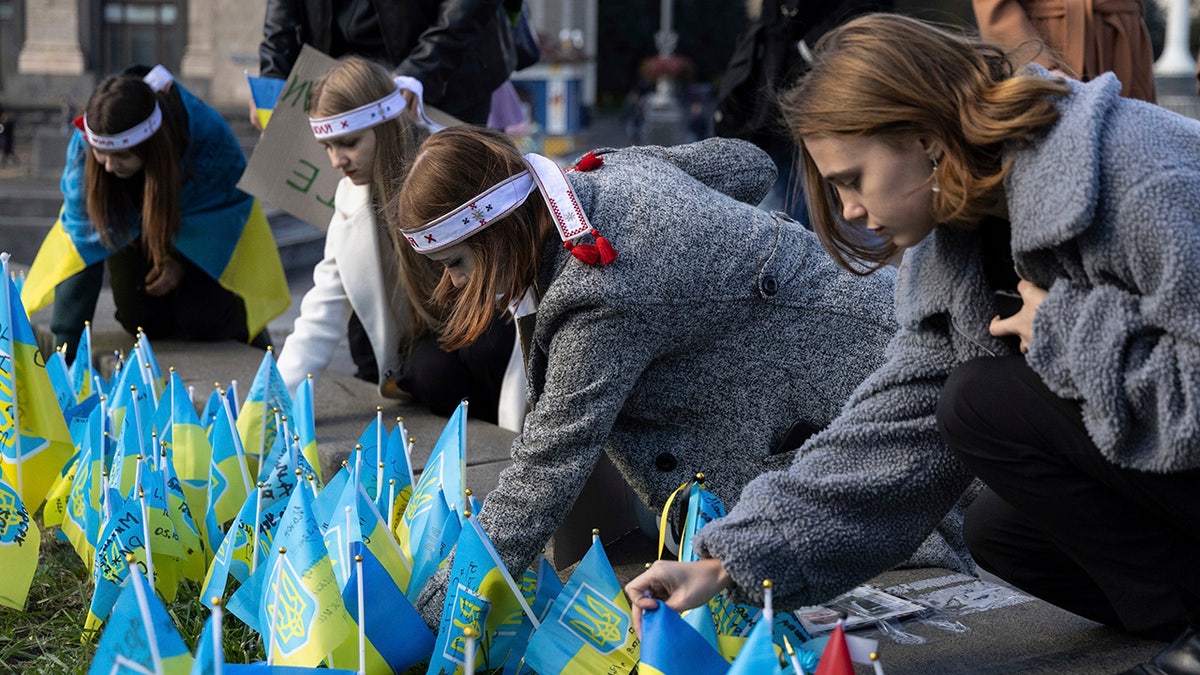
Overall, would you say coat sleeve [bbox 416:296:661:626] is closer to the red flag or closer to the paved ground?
the paved ground

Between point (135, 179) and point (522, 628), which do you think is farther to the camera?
point (135, 179)

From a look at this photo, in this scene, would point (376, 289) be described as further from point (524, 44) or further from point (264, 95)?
point (524, 44)

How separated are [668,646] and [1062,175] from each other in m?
0.74

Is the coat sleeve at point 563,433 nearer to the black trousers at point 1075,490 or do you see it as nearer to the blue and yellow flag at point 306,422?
the black trousers at point 1075,490

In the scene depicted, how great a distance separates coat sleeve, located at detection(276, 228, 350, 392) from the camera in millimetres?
3729

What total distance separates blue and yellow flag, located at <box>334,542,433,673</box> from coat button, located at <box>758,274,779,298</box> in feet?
2.68

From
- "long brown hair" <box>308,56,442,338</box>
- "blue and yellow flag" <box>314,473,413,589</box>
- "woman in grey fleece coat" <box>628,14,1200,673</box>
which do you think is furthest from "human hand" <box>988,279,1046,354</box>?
"long brown hair" <box>308,56,442,338</box>

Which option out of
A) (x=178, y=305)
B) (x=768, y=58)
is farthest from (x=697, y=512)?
(x=178, y=305)

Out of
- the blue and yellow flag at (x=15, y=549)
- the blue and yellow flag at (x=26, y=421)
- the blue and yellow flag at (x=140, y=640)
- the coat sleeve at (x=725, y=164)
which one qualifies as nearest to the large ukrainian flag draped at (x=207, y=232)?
the blue and yellow flag at (x=26, y=421)

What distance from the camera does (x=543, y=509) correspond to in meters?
2.25

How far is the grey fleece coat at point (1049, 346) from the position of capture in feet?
5.26

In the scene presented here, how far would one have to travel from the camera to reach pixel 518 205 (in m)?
2.29

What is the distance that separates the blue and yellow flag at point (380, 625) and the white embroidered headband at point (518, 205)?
514 millimetres

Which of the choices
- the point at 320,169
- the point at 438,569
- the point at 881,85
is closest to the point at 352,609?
the point at 438,569
